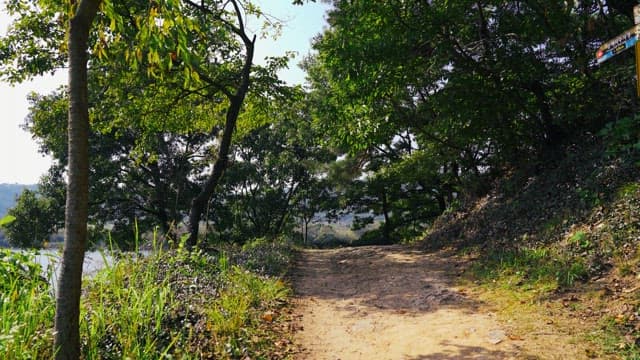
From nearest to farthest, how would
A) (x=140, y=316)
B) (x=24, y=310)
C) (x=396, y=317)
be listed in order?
1. (x=24, y=310)
2. (x=140, y=316)
3. (x=396, y=317)

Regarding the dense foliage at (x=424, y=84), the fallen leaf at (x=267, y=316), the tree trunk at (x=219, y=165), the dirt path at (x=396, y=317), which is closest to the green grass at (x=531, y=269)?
the dirt path at (x=396, y=317)

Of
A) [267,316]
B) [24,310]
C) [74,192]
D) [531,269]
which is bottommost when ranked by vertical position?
[267,316]

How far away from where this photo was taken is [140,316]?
160 inches

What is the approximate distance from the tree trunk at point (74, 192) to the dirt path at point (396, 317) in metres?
2.58

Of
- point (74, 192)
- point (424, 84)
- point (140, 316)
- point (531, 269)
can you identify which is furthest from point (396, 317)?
point (424, 84)

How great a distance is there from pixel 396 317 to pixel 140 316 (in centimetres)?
340

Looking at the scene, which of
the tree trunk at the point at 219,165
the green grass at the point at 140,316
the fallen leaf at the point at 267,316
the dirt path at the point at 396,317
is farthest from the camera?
the tree trunk at the point at 219,165

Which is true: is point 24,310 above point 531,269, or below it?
above

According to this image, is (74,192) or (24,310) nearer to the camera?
(74,192)

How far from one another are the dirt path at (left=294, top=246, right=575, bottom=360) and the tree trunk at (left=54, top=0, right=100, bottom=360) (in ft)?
8.45

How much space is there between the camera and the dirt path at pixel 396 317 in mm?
4562

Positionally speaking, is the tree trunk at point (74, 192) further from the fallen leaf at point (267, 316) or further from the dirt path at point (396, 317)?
the fallen leaf at point (267, 316)

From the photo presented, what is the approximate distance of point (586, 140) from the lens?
32.0 feet

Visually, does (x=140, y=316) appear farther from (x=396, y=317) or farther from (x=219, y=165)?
(x=219, y=165)
